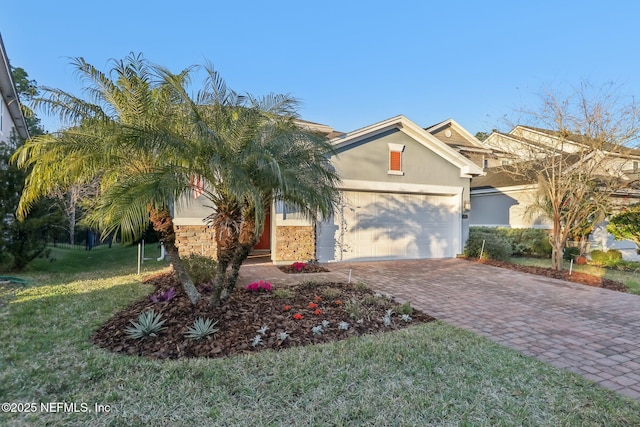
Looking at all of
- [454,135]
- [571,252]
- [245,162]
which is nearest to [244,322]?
[245,162]

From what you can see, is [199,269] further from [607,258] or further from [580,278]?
[607,258]

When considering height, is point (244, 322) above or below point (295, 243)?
below

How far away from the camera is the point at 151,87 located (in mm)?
5344

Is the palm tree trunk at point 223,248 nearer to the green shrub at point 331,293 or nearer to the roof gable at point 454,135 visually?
the green shrub at point 331,293

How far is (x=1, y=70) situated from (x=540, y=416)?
17.3m

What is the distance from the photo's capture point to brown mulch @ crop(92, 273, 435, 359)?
4.20m

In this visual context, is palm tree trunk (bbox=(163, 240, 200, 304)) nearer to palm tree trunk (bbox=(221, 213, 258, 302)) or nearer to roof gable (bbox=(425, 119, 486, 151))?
palm tree trunk (bbox=(221, 213, 258, 302))

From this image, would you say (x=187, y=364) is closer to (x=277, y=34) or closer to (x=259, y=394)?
(x=259, y=394)

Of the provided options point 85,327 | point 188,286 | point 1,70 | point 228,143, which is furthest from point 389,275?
point 1,70

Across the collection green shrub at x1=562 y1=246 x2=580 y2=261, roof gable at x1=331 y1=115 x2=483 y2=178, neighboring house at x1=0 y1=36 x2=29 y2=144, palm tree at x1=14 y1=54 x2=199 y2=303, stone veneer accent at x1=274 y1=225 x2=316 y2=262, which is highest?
neighboring house at x1=0 y1=36 x2=29 y2=144

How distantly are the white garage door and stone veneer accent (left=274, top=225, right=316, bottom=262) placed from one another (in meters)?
0.35

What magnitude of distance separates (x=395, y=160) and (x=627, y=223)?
31.2ft

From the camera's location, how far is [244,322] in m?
4.91

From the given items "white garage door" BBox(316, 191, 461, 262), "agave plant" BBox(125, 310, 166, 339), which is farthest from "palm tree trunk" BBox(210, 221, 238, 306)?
"white garage door" BBox(316, 191, 461, 262)
